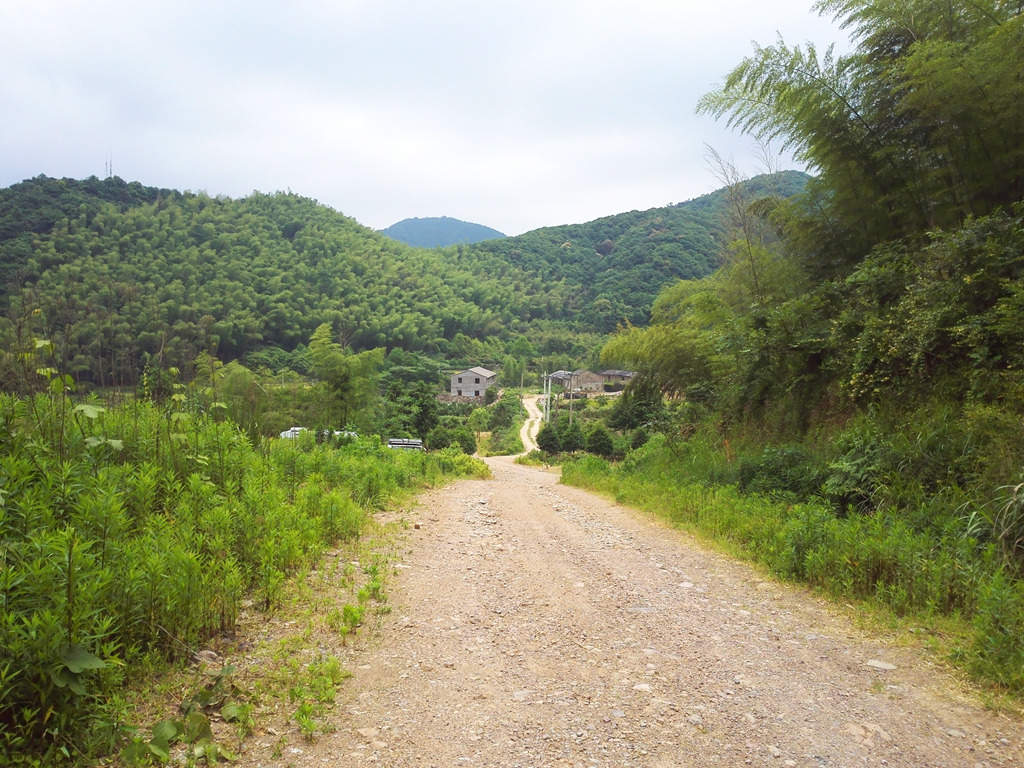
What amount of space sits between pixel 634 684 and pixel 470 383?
207ft

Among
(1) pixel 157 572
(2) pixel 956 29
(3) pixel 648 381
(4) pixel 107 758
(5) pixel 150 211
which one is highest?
(5) pixel 150 211

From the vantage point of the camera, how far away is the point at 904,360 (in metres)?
6.46

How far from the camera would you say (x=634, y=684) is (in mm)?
2871

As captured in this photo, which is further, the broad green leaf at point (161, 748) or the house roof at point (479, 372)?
the house roof at point (479, 372)

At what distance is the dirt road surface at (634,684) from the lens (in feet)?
7.61

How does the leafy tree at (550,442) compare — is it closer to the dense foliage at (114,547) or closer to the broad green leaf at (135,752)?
the dense foliage at (114,547)

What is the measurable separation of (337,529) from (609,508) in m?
4.75

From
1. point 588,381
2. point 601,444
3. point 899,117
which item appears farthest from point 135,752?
point 588,381

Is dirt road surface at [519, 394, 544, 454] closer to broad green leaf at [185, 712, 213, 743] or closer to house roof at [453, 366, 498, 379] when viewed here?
house roof at [453, 366, 498, 379]

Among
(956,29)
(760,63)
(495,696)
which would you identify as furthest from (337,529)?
(956,29)

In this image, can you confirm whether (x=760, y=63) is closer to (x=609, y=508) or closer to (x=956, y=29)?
(x=956, y=29)

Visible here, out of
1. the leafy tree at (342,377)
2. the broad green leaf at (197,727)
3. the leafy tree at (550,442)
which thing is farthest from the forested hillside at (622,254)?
the broad green leaf at (197,727)

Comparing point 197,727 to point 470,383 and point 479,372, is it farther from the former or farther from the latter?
point 479,372

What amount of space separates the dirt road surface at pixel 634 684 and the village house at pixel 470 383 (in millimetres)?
60435
